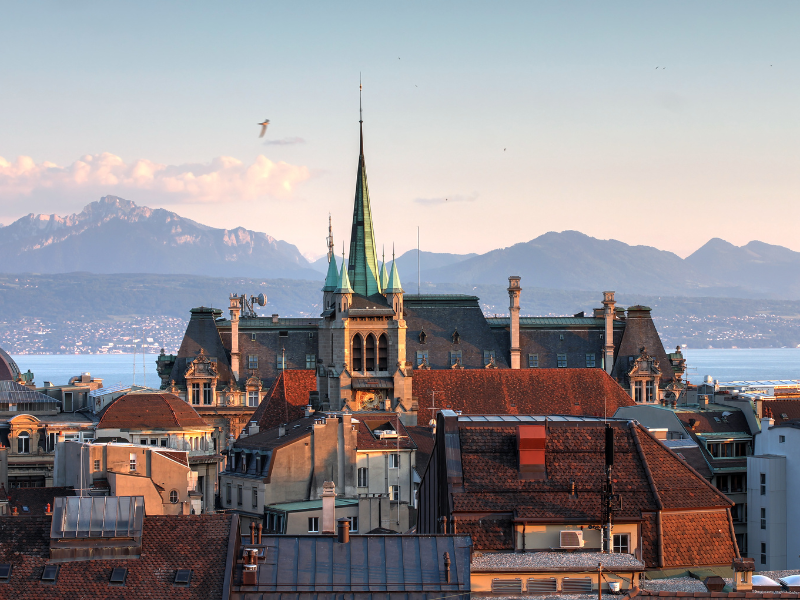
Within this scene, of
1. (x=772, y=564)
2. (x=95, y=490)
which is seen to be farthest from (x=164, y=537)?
(x=772, y=564)

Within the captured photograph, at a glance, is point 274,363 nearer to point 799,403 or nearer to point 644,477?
point 799,403

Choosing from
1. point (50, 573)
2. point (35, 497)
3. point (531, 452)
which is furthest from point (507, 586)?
point (35, 497)

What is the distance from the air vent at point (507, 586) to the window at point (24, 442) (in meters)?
70.0

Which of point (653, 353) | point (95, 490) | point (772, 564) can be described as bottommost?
point (772, 564)

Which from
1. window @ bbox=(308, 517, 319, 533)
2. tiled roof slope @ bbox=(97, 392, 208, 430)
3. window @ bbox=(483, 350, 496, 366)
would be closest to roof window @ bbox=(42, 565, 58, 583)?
window @ bbox=(308, 517, 319, 533)

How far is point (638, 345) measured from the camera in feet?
450

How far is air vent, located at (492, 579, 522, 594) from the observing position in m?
38.9

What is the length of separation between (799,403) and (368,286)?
4015 centimetres

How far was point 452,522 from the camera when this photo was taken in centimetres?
4316

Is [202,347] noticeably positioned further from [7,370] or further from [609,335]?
[609,335]

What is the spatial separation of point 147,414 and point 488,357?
43.2m

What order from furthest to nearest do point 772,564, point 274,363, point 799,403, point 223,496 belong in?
point 274,363 → point 799,403 → point 223,496 → point 772,564

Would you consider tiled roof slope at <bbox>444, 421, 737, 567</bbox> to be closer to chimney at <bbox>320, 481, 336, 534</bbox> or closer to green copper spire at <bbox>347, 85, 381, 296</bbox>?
chimney at <bbox>320, 481, 336, 534</bbox>

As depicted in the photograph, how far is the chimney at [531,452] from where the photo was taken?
4516cm
